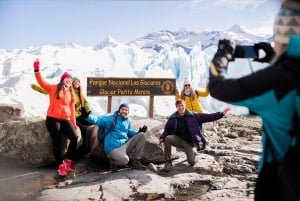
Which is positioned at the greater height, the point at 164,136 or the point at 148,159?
the point at 164,136

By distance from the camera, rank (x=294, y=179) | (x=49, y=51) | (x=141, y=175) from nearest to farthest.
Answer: (x=294, y=179), (x=141, y=175), (x=49, y=51)

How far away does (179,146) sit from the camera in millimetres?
5281

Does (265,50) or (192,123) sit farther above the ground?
(265,50)

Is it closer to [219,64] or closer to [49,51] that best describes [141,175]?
[219,64]

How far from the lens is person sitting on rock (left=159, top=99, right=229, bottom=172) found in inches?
205

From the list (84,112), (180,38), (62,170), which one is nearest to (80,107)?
(84,112)

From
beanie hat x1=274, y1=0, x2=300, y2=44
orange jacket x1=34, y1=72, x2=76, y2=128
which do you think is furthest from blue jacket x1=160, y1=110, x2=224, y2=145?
beanie hat x1=274, y1=0, x2=300, y2=44

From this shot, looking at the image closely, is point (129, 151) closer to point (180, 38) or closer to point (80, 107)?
point (80, 107)

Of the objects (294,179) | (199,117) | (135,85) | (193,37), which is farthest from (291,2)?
(193,37)

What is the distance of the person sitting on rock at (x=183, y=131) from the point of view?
5215 millimetres

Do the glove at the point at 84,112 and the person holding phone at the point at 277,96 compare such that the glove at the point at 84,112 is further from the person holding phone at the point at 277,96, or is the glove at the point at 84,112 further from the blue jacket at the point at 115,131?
the person holding phone at the point at 277,96

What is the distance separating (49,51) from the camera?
28531 mm

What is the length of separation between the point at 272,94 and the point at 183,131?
13.5 ft

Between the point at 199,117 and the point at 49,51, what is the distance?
82.7 feet
